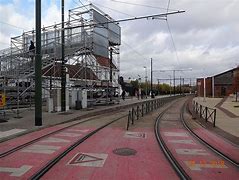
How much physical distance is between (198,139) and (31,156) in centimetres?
698

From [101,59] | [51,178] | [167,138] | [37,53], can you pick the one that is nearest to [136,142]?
[167,138]

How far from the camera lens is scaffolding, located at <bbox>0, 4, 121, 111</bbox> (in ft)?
88.1

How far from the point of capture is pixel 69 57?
1247 inches

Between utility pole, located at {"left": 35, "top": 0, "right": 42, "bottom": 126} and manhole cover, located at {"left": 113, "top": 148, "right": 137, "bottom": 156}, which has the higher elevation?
utility pole, located at {"left": 35, "top": 0, "right": 42, "bottom": 126}

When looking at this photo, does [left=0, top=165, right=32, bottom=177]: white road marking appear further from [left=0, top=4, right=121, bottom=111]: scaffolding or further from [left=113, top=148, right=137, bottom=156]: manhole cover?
[left=0, top=4, right=121, bottom=111]: scaffolding

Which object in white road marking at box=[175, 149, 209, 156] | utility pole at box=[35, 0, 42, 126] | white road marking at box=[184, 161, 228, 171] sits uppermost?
utility pole at box=[35, 0, 42, 126]

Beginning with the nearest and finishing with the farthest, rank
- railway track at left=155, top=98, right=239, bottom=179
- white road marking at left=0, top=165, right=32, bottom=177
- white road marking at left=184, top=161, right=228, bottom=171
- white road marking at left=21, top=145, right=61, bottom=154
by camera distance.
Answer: white road marking at left=0, top=165, right=32, bottom=177
railway track at left=155, top=98, right=239, bottom=179
white road marking at left=184, top=161, right=228, bottom=171
white road marking at left=21, top=145, right=61, bottom=154

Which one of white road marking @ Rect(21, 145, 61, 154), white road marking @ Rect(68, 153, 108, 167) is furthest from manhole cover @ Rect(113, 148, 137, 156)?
white road marking @ Rect(21, 145, 61, 154)

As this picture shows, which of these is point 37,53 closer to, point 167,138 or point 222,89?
point 167,138

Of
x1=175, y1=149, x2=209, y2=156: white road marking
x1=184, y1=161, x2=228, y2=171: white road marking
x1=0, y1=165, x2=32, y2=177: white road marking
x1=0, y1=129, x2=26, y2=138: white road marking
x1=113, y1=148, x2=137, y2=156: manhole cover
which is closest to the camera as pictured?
x1=0, y1=165, x2=32, y2=177: white road marking

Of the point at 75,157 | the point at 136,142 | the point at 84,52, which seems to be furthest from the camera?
the point at 84,52

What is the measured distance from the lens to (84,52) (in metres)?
31.5

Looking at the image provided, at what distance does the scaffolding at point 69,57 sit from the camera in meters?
26.9

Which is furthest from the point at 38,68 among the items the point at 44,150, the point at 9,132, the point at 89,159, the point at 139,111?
the point at 139,111
